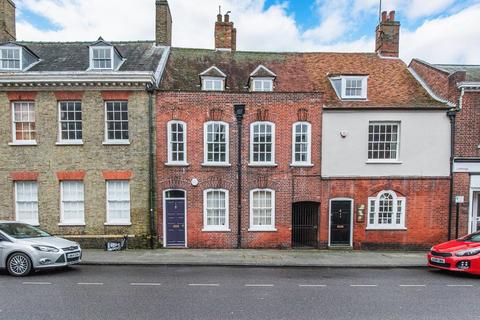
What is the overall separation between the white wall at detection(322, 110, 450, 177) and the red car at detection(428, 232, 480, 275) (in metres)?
4.46

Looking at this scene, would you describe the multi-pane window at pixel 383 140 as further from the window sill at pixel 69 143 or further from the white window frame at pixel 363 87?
the window sill at pixel 69 143

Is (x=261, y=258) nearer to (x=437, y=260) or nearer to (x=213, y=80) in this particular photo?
(x=437, y=260)

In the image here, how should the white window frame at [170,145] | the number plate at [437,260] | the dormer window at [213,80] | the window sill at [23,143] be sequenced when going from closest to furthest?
the number plate at [437,260] → the window sill at [23,143] → the white window frame at [170,145] → the dormer window at [213,80]

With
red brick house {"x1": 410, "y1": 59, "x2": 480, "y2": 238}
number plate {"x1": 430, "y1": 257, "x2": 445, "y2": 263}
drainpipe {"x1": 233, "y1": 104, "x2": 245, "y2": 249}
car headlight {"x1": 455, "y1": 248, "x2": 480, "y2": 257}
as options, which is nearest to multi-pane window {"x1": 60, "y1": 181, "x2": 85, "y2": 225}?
drainpipe {"x1": 233, "y1": 104, "x2": 245, "y2": 249}

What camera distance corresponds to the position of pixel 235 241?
13.5 meters

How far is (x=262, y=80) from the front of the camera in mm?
14672

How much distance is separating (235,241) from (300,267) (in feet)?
12.4

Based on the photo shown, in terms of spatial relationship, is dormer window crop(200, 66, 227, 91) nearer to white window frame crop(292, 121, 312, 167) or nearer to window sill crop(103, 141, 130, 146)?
white window frame crop(292, 121, 312, 167)

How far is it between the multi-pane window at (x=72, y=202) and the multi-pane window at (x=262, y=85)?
9.56m

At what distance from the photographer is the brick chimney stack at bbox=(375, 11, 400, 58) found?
719 inches

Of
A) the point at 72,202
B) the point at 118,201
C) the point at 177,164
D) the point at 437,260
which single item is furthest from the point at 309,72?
the point at 72,202

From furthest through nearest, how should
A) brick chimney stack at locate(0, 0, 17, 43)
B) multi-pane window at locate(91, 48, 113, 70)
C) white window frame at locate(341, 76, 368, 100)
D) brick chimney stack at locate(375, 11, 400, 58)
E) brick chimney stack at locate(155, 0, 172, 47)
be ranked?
brick chimney stack at locate(375, 11, 400, 58)
brick chimney stack at locate(155, 0, 172, 47)
brick chimney stack at locate(0, 0, 17, 43)
white window frame at locate(341, 76, 368, 100)
multi-pane window at locate(91, 48, 113, 70)

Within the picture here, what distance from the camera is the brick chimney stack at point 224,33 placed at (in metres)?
17.9

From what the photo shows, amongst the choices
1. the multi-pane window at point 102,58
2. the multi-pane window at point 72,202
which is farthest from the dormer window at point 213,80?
the multi-pane window at point 72,202
